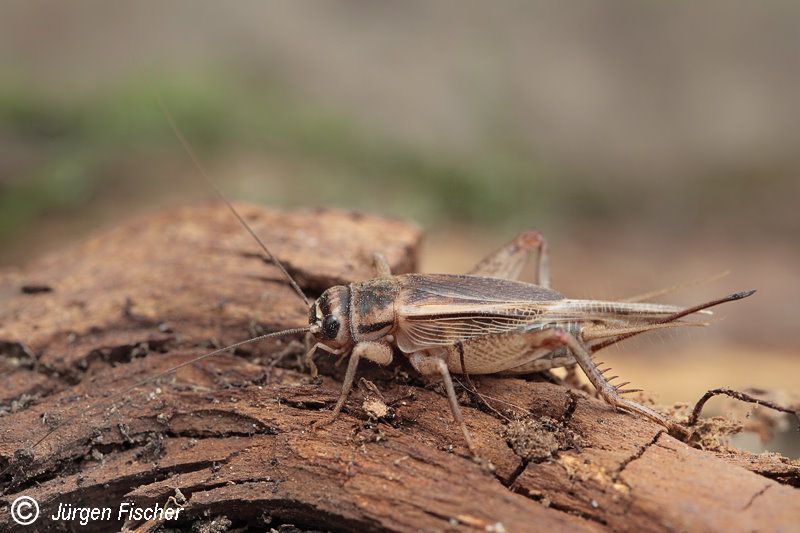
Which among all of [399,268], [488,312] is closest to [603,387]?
[488,312]

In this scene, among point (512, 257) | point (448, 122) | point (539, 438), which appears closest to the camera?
point (539, 438)

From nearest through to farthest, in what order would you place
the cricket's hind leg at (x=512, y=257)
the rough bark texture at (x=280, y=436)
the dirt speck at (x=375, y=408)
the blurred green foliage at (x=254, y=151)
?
the rough bark texture at (x=280, y=436), the dirt speck at (x=375, y=408), the cricket's hind leg at (x=512, y=257), the blurred green foliage at (x=254, y=151)

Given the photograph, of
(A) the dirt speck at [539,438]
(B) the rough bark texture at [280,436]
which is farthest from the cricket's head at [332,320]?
(A) the dirt speck at [539,438]

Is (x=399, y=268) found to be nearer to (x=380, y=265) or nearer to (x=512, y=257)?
(x=380, y=265)

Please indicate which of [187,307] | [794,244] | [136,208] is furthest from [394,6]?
[187,307]

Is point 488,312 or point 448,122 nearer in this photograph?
point 488,312

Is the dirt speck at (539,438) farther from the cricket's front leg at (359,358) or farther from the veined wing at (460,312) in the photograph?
the cricket's front leg at (359,358)
